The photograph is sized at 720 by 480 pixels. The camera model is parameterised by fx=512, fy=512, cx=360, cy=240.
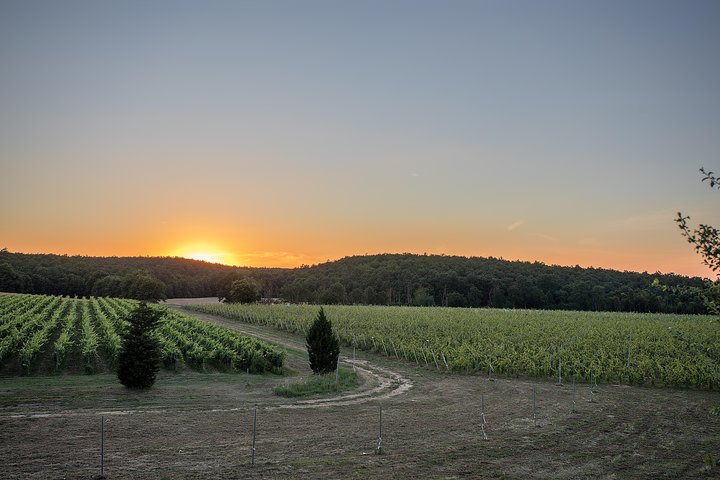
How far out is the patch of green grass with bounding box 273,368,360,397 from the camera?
2234 centimetres

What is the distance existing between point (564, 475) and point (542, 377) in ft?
61.6

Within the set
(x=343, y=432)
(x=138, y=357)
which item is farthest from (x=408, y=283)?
(x=343, y=432)

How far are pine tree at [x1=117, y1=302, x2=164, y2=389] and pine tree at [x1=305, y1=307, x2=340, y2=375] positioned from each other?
27.2 ft

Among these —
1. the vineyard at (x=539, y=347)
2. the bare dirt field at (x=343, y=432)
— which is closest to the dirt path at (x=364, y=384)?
the bare dirt field at (x=343, y=432)

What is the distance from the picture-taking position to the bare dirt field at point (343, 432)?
12.4m

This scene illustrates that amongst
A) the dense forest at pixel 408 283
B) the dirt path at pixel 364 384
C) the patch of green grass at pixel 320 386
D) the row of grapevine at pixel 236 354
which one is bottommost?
the dirt path at pixel 364 384

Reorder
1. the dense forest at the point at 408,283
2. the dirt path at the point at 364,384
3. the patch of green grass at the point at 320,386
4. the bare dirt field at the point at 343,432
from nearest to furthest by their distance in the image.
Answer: the bare dirt field at the point at 343,432 < the dirt path at the point at 364,384 < the patch of green grass at the point at 320,386 < the dense forest at the point at 408,283

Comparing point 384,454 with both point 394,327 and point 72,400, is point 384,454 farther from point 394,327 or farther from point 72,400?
point 394,327

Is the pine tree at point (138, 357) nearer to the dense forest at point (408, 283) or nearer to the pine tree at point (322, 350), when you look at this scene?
the pine tree at point (322, 350)

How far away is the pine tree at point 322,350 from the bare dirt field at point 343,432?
113 inches

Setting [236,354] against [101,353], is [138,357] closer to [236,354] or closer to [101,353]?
[236,354]

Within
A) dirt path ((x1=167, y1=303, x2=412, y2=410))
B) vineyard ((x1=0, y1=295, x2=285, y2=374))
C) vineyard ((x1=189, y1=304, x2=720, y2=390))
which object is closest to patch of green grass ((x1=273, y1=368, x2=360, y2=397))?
dirt path ((x1=167, y1=303, x2=412, y2=410))

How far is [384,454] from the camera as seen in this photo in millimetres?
13633

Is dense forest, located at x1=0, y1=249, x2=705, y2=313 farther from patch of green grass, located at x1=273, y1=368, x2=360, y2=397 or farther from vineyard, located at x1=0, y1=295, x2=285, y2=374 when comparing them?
patch of green grass, located at x1=273, y1=368, x2=360, y2=397
